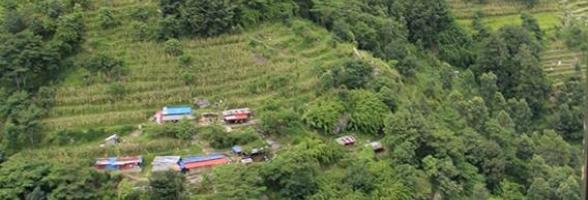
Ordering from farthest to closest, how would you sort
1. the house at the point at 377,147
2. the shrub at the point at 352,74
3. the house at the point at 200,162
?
the shrub at the point at 352,74 → the house at the point at 377,147 → the house at the point at 200,162

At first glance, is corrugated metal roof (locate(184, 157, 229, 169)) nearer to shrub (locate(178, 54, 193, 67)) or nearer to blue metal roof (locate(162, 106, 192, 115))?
blue metal roof (locate(162, 106, 192, 115))

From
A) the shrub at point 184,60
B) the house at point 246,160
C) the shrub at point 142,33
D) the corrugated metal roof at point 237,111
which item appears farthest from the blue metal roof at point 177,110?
the shrub at point 142,33

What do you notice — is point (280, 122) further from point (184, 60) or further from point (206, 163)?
point (184, 60)

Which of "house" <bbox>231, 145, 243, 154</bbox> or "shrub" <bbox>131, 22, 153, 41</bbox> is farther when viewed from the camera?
"shrub" <bbox>131, 22, 153, 41</bbox>


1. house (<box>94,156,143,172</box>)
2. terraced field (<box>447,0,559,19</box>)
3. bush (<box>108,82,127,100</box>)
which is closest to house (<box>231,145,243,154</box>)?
house (<box>94,156,143,172</box>)

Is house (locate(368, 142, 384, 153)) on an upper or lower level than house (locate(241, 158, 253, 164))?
upper

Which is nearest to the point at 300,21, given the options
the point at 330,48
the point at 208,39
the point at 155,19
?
the point at 330,48

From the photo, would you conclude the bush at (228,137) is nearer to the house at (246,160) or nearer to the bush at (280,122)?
the bush at (280,122)
